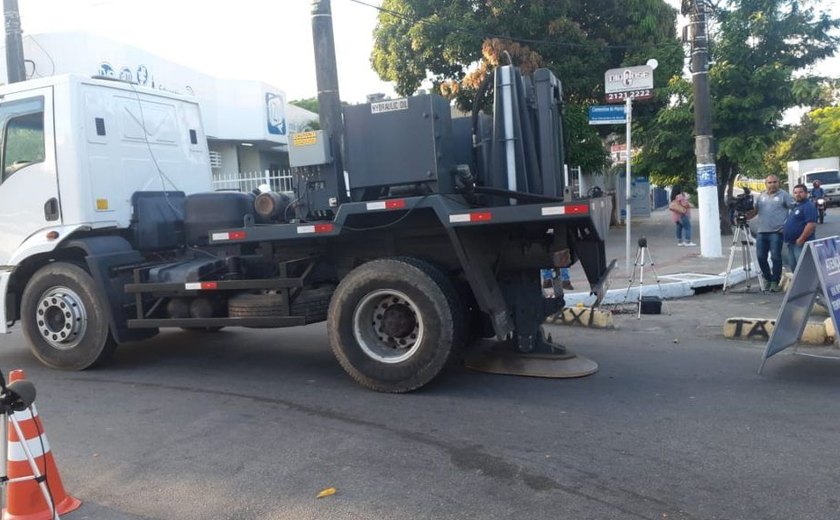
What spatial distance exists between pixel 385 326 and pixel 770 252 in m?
7.40

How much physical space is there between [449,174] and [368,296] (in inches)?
48.9

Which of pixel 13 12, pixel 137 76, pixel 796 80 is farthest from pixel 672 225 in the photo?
pixel 13 12

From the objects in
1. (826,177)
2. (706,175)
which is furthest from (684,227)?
(826,177)

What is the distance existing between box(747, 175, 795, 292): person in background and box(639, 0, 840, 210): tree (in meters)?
8.16

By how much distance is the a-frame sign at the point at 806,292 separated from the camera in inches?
245

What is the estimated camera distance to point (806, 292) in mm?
6441

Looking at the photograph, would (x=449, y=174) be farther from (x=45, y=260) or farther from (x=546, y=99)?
(x=45, y=260)

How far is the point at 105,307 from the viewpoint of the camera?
685 centimetres

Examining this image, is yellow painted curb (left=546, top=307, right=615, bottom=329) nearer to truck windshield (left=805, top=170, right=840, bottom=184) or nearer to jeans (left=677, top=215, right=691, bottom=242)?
jeans (left=677, top=215, right=691, bottom=242)

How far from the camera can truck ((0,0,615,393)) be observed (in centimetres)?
592

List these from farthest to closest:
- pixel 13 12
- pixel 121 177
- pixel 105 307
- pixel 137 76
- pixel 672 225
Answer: pixel 672 225 → pixel 137 76 → pixel 13 12 → pixel 121 177 → pixel 105 307

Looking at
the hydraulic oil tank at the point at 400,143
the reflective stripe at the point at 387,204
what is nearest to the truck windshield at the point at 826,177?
the hydraulic oil tank at the point at 400,143

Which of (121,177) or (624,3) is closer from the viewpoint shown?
(121,177)

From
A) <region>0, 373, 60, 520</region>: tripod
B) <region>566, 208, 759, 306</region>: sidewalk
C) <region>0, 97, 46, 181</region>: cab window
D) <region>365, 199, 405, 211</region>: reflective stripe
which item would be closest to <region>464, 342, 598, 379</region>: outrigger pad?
<region>365, 199, 405, 211</region>: reflective stripe
